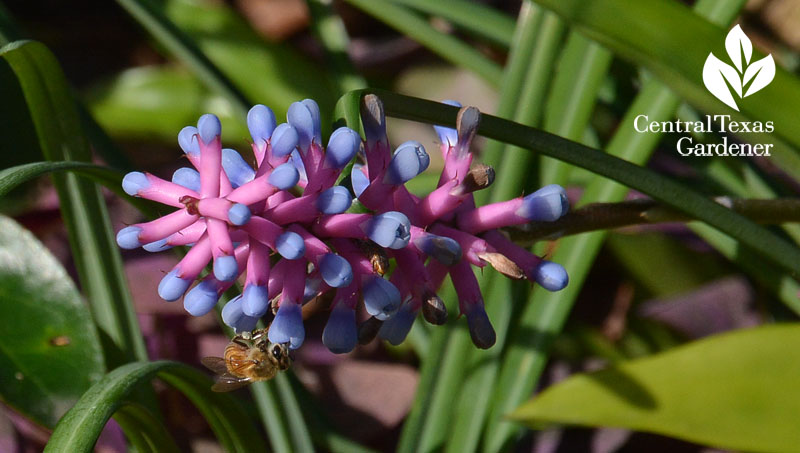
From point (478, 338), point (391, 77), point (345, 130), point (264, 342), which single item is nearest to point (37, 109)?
point (264, 342)

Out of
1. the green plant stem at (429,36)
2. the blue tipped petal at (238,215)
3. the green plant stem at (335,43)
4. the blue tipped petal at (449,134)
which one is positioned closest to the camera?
the blue tipped petal at (238,215)

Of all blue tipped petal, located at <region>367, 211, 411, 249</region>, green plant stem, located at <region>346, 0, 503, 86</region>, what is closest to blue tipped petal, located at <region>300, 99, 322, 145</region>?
blue tipped petal, located at <region>367, 211, 411, 249</region>

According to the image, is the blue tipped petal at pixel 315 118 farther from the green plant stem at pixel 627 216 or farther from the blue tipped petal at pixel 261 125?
the green plant stem at pixel 627 216

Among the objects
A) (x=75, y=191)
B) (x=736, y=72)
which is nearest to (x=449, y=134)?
(x=736, y=72)

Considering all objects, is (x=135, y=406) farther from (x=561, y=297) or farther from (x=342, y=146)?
(x=561, y=297)

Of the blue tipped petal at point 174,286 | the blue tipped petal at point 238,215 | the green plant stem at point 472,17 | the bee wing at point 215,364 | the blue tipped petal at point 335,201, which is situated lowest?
the bee wing at point 215,364

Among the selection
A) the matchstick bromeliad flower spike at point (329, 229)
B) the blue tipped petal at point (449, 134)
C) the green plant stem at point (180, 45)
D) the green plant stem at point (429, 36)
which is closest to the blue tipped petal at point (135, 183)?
the matchstick bromeliad flower spike at point (329, 229)
